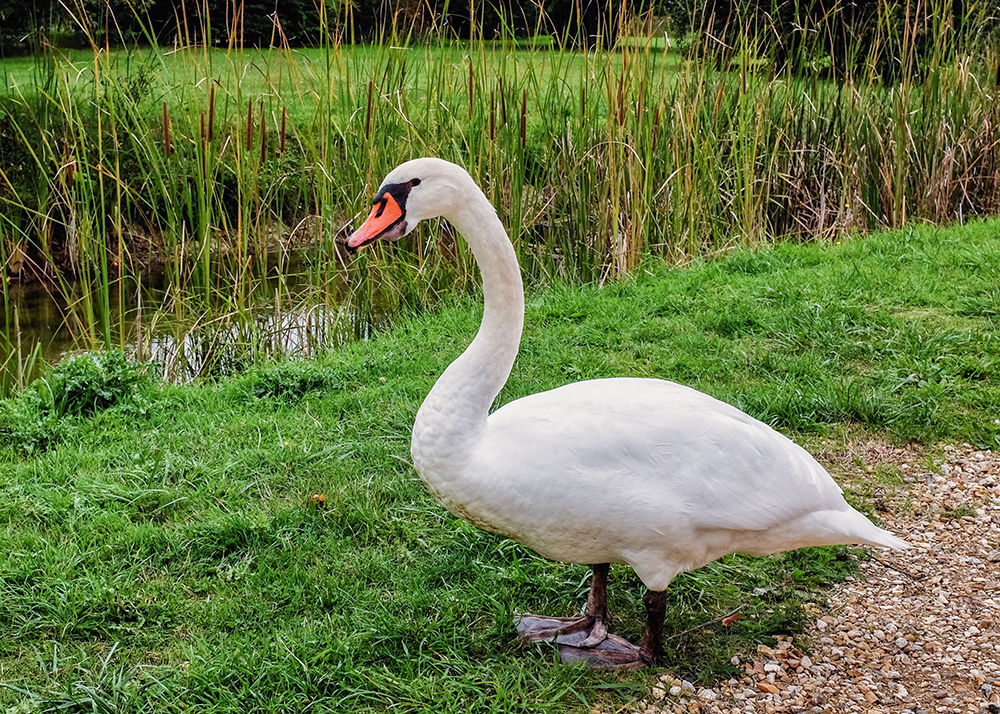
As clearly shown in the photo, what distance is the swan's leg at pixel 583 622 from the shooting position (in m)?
2.98

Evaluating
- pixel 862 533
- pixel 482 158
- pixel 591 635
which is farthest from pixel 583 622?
pixel 482 158

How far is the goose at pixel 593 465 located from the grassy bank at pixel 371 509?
43 centimetres

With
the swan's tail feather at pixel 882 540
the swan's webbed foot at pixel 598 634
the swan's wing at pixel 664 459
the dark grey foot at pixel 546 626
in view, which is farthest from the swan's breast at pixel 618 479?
the dark grey foot at pixel 546 626

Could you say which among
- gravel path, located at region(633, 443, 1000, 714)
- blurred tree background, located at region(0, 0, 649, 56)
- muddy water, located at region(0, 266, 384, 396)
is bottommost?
gravel path, located at region(633, 443, 1000, 714)

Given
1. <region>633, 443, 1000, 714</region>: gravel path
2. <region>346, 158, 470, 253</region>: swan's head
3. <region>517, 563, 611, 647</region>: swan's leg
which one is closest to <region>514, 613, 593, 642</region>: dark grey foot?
<region>517, 563, 611, 647</region>: swan's leg

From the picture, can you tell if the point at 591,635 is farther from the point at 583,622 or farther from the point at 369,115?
the point at 369,115

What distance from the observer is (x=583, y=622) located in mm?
3029

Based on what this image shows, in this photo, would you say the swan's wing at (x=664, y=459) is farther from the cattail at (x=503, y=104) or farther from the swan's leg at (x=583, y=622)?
the cattail at (x=503, y=104)

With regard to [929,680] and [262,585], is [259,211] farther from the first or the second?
[929,680]

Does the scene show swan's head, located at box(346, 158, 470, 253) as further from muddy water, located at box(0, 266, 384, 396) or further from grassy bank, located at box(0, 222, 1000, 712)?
muddy water, located at box(0, 266, 384, 396)

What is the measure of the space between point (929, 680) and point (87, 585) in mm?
2752

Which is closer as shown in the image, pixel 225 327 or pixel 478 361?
pixel 478 361

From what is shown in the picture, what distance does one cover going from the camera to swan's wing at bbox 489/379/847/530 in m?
2.56

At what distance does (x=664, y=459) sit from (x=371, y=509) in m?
1.43
